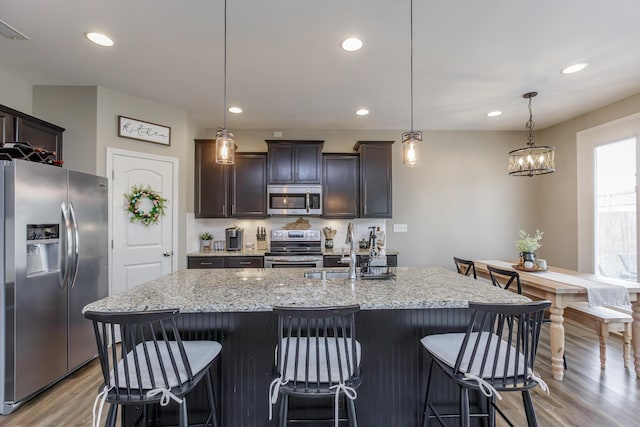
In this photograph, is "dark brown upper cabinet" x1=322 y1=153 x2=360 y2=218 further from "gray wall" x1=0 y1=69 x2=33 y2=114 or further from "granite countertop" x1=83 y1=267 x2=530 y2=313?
"gray wall" x1=0 y1=69 x2=33 y2=114

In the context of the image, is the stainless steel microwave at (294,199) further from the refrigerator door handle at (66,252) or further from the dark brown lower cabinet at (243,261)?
the refrigerator door handle at (66,252)

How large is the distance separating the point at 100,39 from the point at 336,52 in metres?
1.90

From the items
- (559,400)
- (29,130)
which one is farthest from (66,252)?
(559,400)

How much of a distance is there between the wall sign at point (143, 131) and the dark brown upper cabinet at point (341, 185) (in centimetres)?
210

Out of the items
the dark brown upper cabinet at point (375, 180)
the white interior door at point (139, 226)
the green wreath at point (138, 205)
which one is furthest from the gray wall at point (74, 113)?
the dark brown upper cabinet at point (375, 180)

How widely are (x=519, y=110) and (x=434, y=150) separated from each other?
3.99ft

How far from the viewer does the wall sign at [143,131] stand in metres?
3.36

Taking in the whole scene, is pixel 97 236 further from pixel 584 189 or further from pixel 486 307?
pixel 584 189

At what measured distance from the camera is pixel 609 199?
3684 mm

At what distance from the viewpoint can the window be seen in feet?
11.2

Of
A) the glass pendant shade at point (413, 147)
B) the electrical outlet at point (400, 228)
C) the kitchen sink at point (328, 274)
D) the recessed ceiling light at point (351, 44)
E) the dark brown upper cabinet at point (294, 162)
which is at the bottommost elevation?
the kitchen sink at point (328, 274)

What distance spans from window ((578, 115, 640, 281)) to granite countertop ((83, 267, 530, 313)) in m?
2.92

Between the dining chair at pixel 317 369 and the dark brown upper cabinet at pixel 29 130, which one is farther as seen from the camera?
the dark brown upper cabinet at pixel 29 130

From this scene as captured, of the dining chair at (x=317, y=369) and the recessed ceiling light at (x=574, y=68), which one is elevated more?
the recessed ceiling light at (x=574, y=68)
